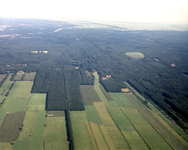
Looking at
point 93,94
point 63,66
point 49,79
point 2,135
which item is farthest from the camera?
point 63,66

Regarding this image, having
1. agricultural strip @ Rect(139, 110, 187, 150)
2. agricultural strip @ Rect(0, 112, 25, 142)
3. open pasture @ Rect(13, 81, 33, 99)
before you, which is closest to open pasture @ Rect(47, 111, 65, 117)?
agricultural strip @ Rect(0, 112, 25, 142)

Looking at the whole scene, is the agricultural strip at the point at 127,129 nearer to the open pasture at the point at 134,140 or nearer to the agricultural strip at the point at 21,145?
the open pasture at the point at 134,140

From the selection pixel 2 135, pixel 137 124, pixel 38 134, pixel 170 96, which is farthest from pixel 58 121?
pixel 170 96

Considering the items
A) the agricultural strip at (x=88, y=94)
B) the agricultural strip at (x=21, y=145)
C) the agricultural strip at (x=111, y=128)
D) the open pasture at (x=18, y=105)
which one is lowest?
the agricultural strip at (x=21, y=145)

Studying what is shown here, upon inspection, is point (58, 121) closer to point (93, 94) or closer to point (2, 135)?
point (2, 135)

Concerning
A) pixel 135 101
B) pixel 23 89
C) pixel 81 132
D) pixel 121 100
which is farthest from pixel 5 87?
pixel 135 101

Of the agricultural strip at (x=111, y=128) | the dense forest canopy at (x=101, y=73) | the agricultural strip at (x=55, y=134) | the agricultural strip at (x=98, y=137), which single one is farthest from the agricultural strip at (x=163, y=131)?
the agricultural strip at (x=55, y=134)

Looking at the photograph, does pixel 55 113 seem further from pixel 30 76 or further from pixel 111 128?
pixel 30 76

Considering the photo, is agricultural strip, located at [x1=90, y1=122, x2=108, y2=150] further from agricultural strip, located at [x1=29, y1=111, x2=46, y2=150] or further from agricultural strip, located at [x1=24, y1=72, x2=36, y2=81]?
agricultural strip, located at [x1=24, y1=72, x2=36, y2=81]
